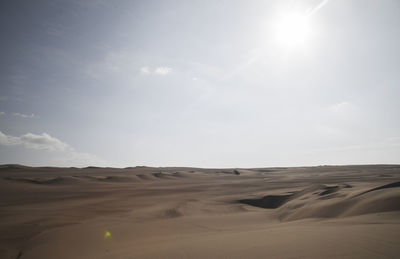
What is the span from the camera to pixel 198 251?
3.86 meters

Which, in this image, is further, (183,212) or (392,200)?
(183,212)

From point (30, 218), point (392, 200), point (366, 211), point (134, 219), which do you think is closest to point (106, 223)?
point (134, 219)

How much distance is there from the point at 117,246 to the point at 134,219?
141 inches

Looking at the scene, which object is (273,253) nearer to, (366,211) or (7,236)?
(366,211)

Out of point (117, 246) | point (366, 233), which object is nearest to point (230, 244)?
point (366, 233)

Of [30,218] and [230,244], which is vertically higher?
[230,244]

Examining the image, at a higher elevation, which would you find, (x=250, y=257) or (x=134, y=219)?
(x=250, y=257)

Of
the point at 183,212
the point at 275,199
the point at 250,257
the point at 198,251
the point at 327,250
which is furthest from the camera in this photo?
the point at 275,199

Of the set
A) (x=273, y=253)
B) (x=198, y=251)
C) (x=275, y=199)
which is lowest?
(x=275, y=199)

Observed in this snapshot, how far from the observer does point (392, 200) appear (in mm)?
5590

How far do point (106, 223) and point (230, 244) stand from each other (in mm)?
5537

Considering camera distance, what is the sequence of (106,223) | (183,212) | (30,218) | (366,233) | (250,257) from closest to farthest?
1. (250,257)
2. (366,233)
3. (106,223)
4. (30,218)
5. (183,212)

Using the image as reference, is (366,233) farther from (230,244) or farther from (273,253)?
(230,244)

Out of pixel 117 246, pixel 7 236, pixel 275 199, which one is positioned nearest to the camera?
pixel 117 246
